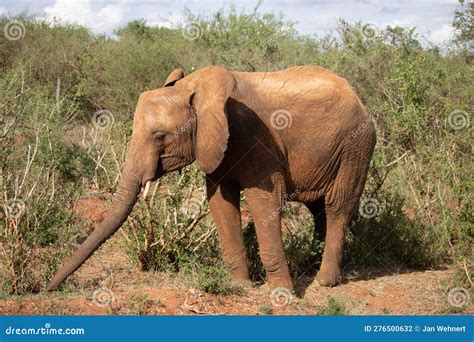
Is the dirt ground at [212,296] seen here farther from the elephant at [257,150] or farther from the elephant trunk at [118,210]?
the elephant trunk at [118,210]

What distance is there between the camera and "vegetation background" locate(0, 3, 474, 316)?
7637mm

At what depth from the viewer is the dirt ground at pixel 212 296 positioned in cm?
648

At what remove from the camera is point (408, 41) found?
16.1 metres

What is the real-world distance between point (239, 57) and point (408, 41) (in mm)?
4093

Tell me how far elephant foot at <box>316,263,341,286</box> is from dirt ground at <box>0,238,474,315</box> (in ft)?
0.26

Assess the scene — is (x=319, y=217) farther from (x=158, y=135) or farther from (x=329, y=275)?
(x=158, y=135)

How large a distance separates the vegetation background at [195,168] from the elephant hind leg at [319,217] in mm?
191

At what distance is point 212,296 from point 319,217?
85.8 inches

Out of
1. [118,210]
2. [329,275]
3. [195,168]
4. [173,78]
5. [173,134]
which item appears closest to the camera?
[118,210]

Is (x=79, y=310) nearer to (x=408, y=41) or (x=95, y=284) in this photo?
(x=95, y=284)

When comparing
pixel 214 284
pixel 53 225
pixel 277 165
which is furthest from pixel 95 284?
pixel 277 165

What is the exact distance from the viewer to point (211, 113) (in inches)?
276

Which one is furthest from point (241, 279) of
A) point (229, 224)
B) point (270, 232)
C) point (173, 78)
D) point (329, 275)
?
point (173, 78)

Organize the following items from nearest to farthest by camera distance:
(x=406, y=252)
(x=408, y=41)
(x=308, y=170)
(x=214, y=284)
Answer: (x=214, y=284) → (x=308, y=170) → (x=406, y=252) → (x=408, y=41)
